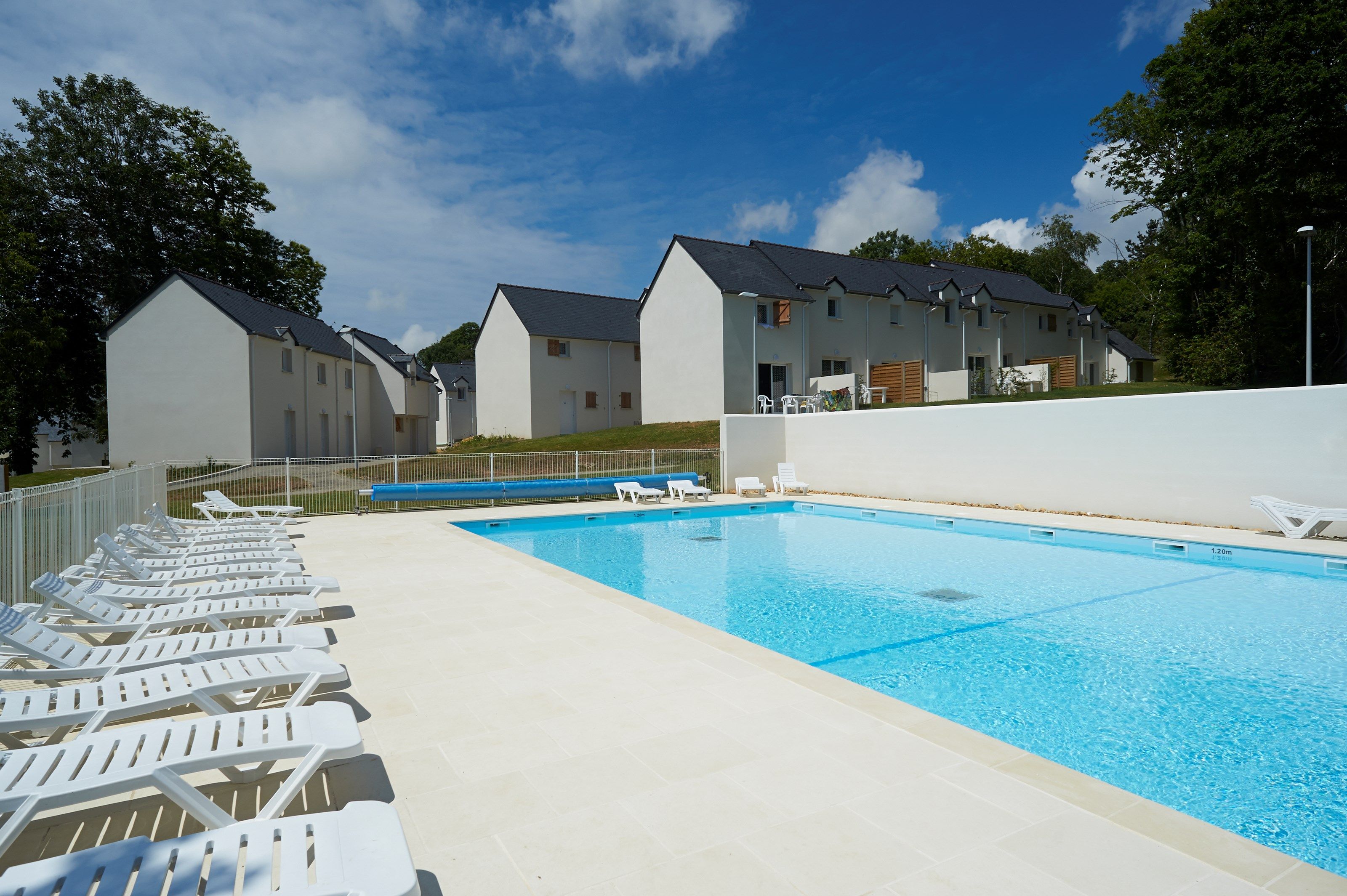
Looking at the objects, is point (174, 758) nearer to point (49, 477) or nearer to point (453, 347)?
point (49, 477)

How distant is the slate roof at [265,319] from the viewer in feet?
89.4

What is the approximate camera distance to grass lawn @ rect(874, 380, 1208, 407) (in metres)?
27.5

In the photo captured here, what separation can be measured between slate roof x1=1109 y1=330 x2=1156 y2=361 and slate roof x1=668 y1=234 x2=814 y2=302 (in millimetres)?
23477

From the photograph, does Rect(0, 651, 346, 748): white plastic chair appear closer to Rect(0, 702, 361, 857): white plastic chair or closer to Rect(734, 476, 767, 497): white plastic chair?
Rect(0, 702, 361, 857): white plastic chair

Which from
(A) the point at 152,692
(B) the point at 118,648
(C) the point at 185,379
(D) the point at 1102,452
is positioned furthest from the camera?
(C) the point at 185,379

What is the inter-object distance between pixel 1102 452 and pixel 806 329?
17.1 meters

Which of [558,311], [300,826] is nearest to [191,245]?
[558,311]

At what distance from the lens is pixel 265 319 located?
30125 millimetres

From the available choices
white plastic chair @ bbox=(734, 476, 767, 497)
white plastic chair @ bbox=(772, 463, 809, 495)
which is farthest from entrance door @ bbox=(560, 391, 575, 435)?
white plastic chair @ bbox=(734, 476, 767, 497)

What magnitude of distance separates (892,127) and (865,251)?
129 ft

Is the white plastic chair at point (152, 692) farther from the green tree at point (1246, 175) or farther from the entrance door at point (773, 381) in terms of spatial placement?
the green tree at point (1246, 175)

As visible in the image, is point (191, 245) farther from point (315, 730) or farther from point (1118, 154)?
point (1118, 154)

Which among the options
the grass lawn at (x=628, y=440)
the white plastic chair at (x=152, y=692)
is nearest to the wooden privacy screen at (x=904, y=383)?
the grass lawn at (x=628, y=440)

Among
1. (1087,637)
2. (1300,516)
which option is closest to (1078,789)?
(1087,637)
